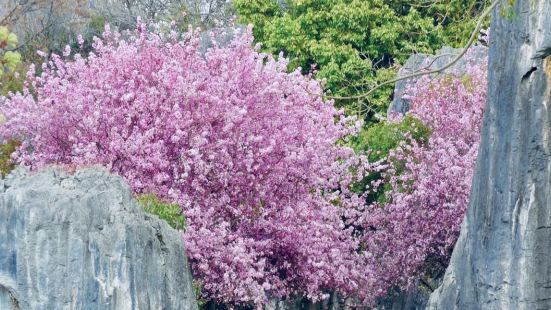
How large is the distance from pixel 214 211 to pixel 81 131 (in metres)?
2.16

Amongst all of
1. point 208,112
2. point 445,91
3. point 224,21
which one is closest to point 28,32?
point 224,21

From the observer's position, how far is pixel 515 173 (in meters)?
13.6

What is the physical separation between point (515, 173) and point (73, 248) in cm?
476

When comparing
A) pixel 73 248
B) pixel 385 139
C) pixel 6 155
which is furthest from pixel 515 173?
pixel 385 139

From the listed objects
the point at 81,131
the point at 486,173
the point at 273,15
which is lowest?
the point at 486,173

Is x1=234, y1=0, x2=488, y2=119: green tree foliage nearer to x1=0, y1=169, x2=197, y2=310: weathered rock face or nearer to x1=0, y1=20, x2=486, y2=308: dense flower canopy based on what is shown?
x1=0, y1=20, x2=486, y2=308: dense flower canopy

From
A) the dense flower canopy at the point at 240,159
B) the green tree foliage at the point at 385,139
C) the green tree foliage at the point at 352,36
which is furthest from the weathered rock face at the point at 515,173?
the green tree foliage at the point at 352,36

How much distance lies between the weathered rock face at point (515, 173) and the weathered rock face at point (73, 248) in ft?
12.6

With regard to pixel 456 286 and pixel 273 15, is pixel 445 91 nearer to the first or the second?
pixel 456 286

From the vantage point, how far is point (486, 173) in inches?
563

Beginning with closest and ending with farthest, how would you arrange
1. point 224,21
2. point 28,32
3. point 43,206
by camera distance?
point 43,206 → point 28,32 → point 224,21

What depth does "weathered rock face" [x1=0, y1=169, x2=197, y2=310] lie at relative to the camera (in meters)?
11.9

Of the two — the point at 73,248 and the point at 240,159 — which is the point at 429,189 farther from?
the point at 73,248

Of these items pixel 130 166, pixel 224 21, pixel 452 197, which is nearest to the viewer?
pixel 130 166
